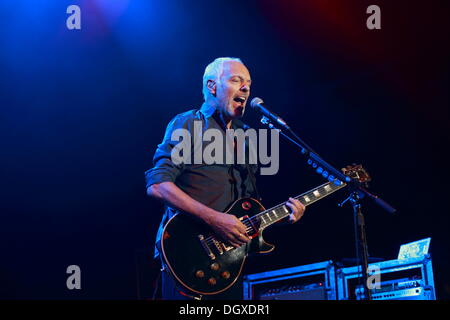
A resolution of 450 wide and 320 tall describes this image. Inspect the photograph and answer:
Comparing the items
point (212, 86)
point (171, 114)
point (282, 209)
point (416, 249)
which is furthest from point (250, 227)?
point (171, 114)

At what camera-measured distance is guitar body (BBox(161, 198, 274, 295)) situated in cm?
272

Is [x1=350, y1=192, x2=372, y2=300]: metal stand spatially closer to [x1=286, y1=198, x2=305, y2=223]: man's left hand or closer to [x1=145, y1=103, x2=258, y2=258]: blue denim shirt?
[x1=286, y1=198, x2=305, y2=223]: man's left hand

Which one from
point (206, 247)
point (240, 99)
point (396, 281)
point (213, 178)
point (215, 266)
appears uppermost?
point (240, 99)

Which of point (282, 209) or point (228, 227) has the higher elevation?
point (282, 209)

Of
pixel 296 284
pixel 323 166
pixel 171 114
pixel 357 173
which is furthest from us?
pixel 171 114

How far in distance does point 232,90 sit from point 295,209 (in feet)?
2.95

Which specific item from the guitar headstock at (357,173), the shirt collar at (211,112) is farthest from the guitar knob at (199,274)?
the guitar headstock at (357,173)

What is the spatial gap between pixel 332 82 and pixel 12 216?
13.9 feet

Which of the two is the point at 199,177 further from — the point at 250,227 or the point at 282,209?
the point at 282,209

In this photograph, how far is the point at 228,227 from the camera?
281 cm

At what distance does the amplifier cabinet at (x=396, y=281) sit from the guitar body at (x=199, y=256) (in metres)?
1.36

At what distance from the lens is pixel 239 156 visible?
10.5 feet

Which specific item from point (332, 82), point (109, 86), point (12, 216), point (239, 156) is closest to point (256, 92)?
point (332, 82)

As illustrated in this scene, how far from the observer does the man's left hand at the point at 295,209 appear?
3129 millimetres
